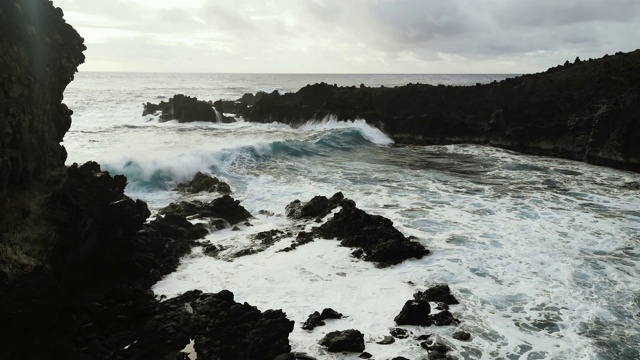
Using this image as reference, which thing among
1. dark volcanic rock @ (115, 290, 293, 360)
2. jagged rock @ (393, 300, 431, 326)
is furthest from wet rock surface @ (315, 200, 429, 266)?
dark volcanic rock @ (115, 290, 293, 360)

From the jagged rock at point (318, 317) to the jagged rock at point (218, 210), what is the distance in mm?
7868

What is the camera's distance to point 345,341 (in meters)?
9.02

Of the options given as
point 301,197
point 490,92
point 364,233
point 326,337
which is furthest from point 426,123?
point 326,337

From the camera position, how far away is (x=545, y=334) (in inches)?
383

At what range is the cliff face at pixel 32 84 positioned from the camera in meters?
9.80

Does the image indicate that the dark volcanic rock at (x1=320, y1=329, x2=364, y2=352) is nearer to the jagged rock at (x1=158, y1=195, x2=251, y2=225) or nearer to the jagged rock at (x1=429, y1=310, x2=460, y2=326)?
the jagged rock at (x1=429, y1=310, x2=460, y2=326)

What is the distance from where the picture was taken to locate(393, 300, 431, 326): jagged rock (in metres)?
9.95

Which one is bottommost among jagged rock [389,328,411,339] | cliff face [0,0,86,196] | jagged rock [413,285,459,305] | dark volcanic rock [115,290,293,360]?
dark volcanic rock [115,290,293,360]

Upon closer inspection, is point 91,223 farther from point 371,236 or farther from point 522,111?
point 522,111

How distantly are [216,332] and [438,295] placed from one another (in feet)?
18.3

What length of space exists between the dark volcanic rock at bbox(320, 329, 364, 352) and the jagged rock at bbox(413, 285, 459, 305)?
267 cm

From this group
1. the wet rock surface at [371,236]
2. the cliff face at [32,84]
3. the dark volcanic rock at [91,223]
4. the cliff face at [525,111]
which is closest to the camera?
the cliff face at [32,84]

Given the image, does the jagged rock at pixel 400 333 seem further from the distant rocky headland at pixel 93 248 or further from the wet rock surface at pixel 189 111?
the wet rock surface at pixel 189 111

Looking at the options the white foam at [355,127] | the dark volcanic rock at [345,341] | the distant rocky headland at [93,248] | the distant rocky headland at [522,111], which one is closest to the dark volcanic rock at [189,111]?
the distant rocky headland at [522,111]
